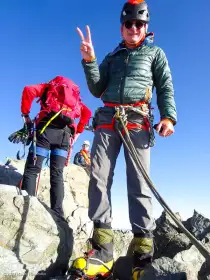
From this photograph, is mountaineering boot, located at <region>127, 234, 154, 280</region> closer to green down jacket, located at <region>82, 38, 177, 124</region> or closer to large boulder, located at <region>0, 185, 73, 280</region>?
large boulder, located at <region>0, 185, 73, 280</region>

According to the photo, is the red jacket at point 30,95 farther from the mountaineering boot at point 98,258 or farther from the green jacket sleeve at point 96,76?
the mountaineering boot at point 98,258

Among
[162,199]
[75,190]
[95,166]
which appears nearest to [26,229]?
[95,166]

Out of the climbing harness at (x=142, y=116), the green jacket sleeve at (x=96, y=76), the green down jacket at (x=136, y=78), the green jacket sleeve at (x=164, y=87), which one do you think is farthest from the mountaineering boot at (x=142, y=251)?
the green jacket sleeve at (x=96, y=76)

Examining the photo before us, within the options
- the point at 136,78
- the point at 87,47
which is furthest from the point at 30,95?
the point at 136,78

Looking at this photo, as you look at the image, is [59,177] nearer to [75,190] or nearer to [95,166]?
[95,166]

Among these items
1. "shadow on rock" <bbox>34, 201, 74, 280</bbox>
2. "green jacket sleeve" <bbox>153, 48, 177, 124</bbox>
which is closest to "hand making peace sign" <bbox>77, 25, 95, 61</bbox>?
"green jacket sleeve" <bbox>153, 48, 177, 124</bbox>

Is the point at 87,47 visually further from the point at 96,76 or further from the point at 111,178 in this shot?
the point at 111,178

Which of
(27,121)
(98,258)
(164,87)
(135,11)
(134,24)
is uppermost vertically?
(135,11)
